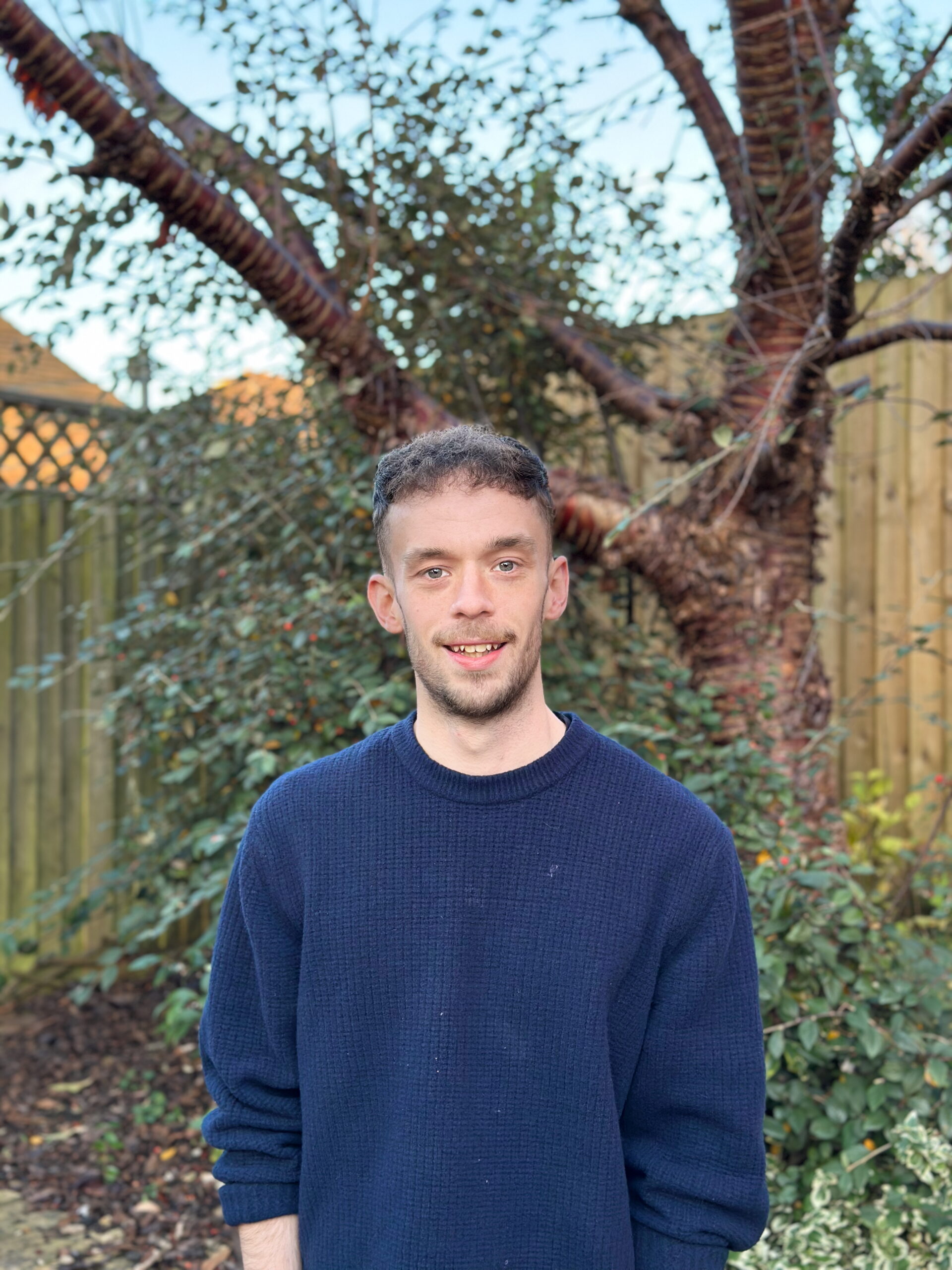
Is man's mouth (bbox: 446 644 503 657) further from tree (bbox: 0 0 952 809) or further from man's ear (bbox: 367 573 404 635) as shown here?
tree (bbox: 0 0 952 809)

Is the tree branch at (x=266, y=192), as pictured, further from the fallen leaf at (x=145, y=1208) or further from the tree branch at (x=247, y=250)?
the fallen leaf at (x=145, y=1208)

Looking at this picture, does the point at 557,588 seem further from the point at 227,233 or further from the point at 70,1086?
the point at 70,1086

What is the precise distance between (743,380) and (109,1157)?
260cm

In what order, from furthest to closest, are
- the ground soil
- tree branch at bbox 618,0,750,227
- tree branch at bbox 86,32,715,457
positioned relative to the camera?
tree branch at bbox 618,0,750,227 < tree branch at bbox 86,32,715,457 < the ground soil

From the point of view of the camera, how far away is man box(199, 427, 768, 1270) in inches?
47.6

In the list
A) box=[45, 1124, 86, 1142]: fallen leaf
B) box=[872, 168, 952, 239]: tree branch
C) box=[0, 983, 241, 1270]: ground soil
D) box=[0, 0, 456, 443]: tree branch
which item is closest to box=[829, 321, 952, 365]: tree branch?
box=[872, 168, 952, 239]: tree branch

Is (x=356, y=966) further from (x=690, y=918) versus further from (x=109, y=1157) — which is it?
(x=109, y=1157)

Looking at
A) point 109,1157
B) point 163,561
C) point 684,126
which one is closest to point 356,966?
point 109,1157

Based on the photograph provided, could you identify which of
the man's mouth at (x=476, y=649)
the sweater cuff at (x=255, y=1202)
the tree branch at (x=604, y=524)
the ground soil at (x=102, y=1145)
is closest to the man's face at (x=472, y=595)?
the man's mouth at (x=476, y=649)

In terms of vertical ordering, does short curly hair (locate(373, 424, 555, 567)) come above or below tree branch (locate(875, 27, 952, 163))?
below

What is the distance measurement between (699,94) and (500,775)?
8.47ft

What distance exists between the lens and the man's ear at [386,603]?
54.0 inches

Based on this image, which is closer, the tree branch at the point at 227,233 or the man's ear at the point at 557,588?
the man's ear at the point at 557,588

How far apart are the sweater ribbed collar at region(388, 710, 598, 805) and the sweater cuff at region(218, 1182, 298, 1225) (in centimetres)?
50
